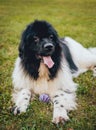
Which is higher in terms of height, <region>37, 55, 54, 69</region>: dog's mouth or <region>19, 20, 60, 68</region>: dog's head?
<region>19, 20, 60, 68</region>: dog's head

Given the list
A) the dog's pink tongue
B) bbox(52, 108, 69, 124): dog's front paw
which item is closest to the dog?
the dog's pink tongue

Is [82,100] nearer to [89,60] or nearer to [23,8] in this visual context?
[89,60]

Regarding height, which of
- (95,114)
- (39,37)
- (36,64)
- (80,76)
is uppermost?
(39,37)

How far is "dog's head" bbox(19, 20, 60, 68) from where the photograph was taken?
16.9 feet

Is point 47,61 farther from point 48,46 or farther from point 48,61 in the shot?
point 48,46

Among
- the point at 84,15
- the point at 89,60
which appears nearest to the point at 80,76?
the point at 89,60

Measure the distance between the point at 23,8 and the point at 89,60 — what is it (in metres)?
10.4

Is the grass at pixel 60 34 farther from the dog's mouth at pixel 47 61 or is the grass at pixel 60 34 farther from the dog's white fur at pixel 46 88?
the dog's mouth at pixel 47 61

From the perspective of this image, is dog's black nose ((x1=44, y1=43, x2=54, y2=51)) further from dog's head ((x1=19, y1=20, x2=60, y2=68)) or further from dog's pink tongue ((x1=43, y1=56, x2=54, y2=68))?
dog's pink tongue ((x1=43, y1=56, x2=54, y2=68))

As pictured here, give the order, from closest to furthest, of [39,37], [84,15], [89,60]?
1. [39,37]
2. [89,60]
3. [84,15]

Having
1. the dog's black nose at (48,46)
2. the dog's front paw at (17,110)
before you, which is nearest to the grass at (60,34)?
the dog's front paw at (17,110)

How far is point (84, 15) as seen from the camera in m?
14.1

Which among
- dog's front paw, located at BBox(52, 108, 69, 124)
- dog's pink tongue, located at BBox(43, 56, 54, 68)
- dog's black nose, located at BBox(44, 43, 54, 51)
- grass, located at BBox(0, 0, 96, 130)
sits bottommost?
grass, located at BBox(0, 0, 96, 130)

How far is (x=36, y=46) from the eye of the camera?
5180mm
